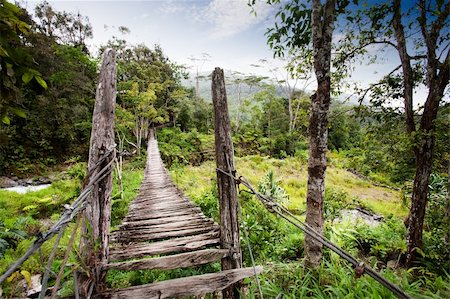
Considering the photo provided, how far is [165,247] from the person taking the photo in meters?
2.81

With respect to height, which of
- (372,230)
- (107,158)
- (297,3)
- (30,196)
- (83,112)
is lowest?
(372,230)

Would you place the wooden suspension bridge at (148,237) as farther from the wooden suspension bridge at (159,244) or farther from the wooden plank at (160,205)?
the wooden plank at (160,205)

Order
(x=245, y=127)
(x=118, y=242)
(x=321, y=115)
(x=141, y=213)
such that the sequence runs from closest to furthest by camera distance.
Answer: (x=321, y=115)
(x=118, y=242)
(x=141, y=213)
(x=245, y=127)

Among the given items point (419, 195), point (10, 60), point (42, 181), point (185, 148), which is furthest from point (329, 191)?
point (42, 181)

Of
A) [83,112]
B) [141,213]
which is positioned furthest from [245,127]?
[141,213]

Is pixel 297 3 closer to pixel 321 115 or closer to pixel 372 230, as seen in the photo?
pixel 321 115

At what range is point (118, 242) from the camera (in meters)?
3.15

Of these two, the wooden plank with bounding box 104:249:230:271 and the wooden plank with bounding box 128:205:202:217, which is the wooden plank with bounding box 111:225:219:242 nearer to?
the wooden plank with bounding box 104:249:230:271

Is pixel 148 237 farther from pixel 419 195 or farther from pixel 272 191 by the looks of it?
pixel 272 191

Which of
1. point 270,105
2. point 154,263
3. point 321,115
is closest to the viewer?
point 154,263

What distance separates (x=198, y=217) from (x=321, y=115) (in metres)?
2.55

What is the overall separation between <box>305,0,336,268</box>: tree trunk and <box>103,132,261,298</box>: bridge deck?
1.03 m

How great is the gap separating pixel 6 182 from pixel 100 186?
13.5 metres

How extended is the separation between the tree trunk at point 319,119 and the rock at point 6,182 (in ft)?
47.0
